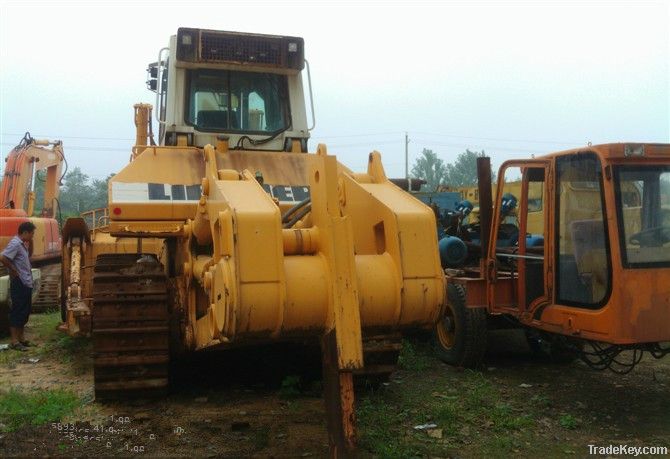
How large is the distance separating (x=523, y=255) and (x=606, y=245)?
1033mm

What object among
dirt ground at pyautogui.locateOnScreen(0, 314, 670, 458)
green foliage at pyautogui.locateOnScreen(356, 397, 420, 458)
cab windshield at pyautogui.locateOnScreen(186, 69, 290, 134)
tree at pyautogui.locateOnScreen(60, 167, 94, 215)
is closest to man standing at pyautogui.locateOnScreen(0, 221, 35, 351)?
dirt ground at pyautogui.locateOnScreen(0, 314, 670, 458)

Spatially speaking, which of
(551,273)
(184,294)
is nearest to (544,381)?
(551,273)

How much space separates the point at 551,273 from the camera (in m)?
5.30

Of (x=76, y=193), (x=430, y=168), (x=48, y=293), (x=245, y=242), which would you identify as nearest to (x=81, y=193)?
(x=76, y=193)

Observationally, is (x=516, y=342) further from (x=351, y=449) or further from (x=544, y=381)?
(x=351, y=449)

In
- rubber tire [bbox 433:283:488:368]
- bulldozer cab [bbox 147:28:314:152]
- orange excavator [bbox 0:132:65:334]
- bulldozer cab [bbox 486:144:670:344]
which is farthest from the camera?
orange excavator [bbox 0:132:65:334]

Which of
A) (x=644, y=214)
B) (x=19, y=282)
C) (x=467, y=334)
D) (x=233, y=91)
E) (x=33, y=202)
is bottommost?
(x=467, y=334)

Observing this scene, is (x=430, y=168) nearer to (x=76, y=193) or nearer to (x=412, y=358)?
(x=76, y=193)

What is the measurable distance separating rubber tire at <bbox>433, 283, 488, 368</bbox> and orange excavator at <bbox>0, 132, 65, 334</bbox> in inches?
267

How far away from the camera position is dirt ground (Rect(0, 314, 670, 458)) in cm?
421

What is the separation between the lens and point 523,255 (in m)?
5.79

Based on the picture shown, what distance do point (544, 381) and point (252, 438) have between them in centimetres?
296

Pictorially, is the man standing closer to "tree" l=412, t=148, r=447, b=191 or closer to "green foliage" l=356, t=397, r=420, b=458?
"green foliage" l=356, t=397, r=420, b=458

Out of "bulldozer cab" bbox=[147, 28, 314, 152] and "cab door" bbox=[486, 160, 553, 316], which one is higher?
"bulldozer cab" bbox=[147, 28, 314, 152]
